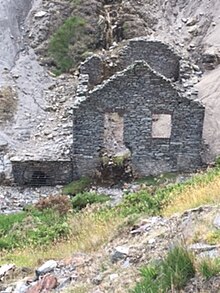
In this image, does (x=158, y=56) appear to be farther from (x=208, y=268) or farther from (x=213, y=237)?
(x=208, y=268)

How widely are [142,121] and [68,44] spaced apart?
499 inches

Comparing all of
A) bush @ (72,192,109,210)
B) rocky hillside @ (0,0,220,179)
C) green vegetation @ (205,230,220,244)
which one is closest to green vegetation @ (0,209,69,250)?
bush @ (72,192,109,210)

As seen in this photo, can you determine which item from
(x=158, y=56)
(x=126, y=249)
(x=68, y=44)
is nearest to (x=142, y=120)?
(x=158, y=56)

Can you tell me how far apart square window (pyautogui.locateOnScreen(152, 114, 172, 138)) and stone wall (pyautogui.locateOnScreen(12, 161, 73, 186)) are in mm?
3566

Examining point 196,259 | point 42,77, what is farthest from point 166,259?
point 42,77

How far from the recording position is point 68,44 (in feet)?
116

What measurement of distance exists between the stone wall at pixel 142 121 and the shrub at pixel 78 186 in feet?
1.12

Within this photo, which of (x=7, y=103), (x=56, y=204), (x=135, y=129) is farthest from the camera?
(x=7, y=103)

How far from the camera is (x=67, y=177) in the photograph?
24.5 meters

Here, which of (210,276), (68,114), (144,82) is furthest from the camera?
(68,114)

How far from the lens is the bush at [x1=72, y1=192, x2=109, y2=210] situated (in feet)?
68.0

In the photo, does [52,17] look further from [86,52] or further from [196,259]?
[196,259]

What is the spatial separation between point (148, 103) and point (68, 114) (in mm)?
6156

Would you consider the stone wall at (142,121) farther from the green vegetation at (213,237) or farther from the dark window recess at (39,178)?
the green vegetation at (213,237)
